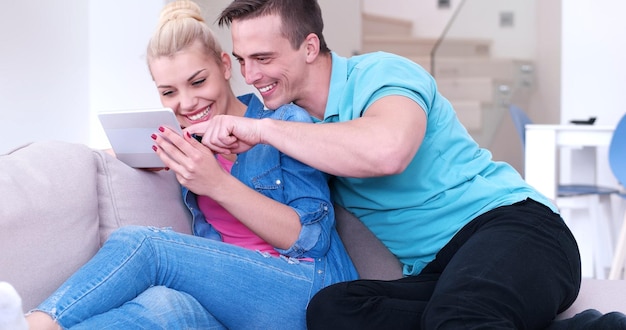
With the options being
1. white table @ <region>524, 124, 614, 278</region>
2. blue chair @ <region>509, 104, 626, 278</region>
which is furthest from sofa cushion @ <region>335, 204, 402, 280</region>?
blue chair @ <region>509, 104, 626, 278</region>

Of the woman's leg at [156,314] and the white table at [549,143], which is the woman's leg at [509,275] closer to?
the woman's leg at [156,314]

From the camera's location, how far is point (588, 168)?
16.1ft

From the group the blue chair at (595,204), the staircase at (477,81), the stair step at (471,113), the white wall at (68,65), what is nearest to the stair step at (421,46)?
the staircase at (477,81)

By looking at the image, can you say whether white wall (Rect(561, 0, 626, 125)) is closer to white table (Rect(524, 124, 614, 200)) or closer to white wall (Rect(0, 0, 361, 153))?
white table (Rect(524, 124, 614, 200))

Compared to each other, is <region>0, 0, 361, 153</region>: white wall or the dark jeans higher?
<region>0, 0, 361, 153</region>: white wall

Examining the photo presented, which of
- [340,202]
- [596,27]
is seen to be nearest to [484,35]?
[596,27]

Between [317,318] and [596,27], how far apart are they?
4126 millimetres

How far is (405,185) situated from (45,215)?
2.49 feet

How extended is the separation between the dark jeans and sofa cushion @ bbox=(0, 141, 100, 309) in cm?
50

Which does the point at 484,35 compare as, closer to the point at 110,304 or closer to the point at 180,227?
the point at 180,227

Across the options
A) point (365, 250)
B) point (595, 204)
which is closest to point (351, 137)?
point (365, 250)

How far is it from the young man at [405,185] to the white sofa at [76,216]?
111 mm

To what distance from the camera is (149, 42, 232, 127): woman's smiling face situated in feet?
6.49

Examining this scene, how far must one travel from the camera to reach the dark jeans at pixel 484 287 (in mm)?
1432
